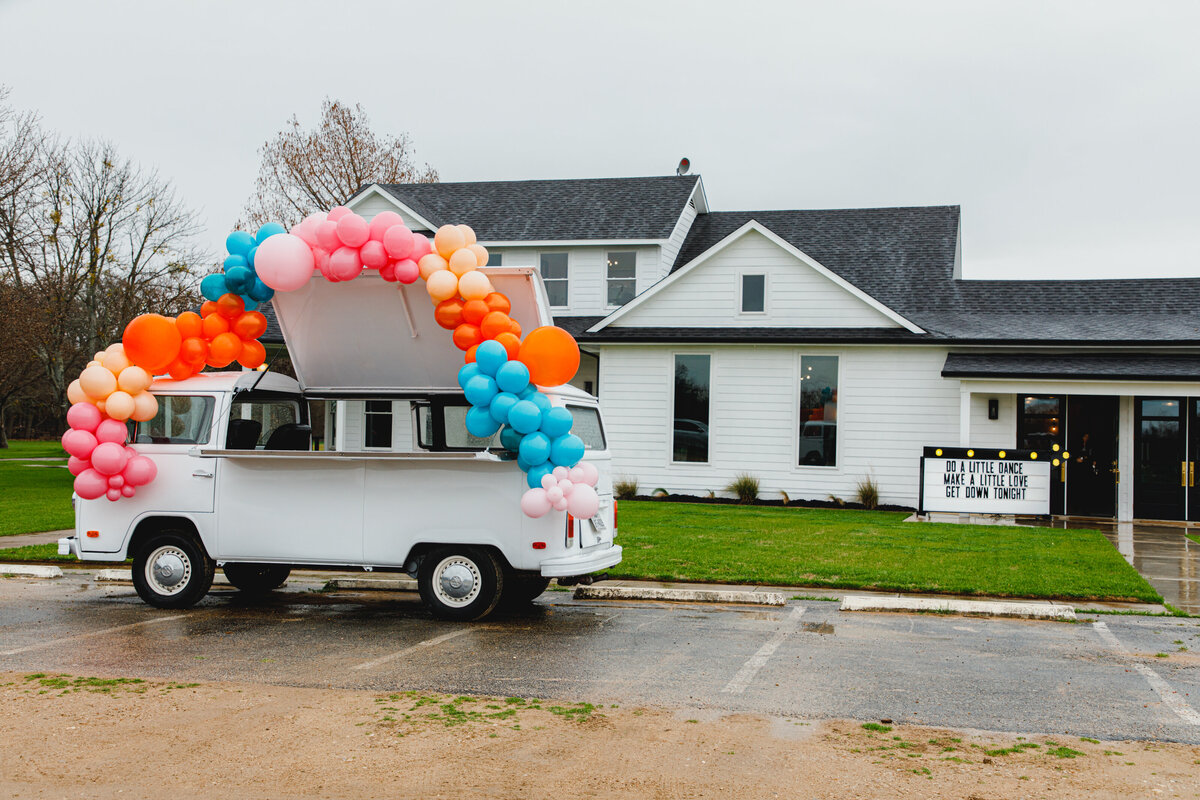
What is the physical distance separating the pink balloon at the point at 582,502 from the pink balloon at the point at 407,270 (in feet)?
7.61

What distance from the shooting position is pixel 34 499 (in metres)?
21.4

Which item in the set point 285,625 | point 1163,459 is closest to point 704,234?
point 1163,459

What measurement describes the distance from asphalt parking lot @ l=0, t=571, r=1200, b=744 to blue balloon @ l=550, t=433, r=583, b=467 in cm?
147

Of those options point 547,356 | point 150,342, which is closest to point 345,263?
point 547,356

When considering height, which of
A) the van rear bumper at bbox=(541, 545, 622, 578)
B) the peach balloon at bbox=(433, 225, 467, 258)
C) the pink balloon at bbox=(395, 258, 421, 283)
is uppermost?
the peach balloon at bbox=(433, 225, 467, 258)

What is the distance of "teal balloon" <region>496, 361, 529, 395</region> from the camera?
8.55 m

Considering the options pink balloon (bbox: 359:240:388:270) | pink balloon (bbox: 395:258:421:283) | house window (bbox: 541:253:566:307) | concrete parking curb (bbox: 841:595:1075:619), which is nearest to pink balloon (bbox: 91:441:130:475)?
pink balloon (bbox: 359:240:388:270)

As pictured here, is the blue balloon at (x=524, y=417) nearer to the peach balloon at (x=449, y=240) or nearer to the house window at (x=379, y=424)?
the peach balloon at (x=449, y=240)

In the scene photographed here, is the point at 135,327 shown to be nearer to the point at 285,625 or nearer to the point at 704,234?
the point at 285,625

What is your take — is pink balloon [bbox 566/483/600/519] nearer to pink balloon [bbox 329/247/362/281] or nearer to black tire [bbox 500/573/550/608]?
black tire [bbox 500/573/550/608]

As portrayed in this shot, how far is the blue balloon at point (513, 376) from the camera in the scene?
855 cm

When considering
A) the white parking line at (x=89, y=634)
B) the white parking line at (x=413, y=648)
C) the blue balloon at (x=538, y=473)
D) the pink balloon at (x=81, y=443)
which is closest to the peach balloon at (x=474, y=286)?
the blue balloon at (x=538, y=473)

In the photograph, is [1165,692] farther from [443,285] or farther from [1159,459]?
[1159,459]

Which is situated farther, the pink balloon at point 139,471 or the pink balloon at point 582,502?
the pink balloon at point 139,471
